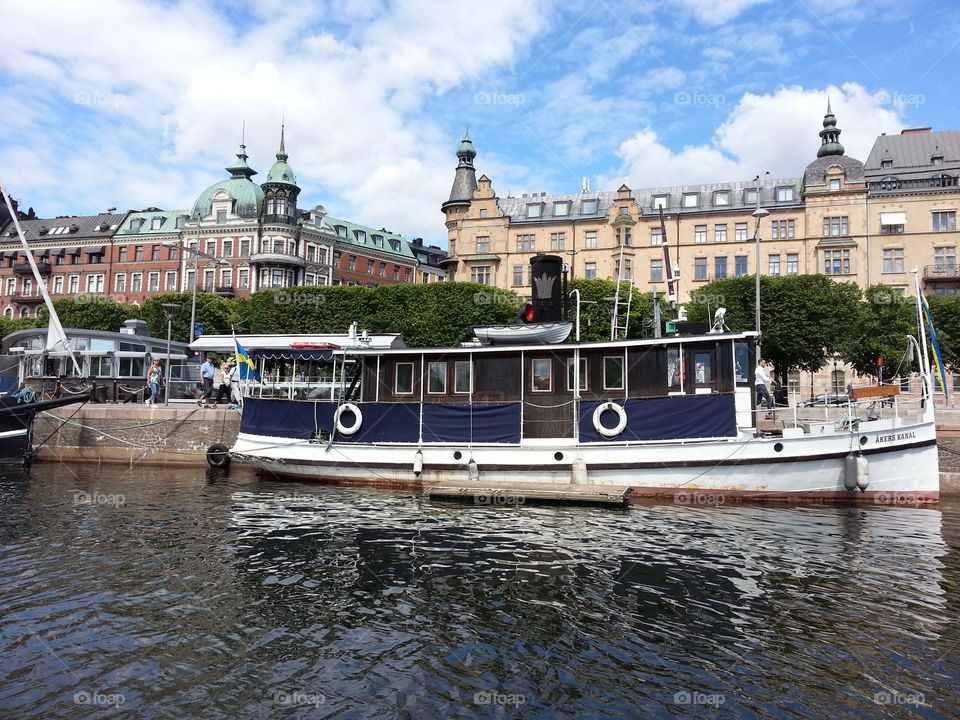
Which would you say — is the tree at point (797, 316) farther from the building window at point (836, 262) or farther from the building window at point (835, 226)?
the building window at point (835, 226)

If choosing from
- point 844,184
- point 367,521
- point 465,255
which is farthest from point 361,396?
point 844,184

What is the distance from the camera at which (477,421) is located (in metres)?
21.9

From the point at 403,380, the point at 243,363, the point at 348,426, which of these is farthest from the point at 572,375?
the point at 243,363

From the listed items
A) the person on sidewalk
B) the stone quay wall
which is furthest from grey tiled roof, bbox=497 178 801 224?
the stone quay wall

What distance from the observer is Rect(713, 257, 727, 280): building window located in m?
69.0

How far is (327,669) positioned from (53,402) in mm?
23191

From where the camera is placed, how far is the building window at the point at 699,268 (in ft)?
229

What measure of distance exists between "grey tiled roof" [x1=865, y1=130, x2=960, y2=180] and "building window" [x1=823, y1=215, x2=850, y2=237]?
7365 mm

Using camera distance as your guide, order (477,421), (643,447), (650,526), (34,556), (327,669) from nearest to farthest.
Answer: (327,669) < (34,556) < (650,526) < (643,447) < (477,421)

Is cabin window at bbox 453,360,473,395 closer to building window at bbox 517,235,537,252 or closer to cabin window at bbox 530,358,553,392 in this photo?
cabin window at bbox 530,358,553,392

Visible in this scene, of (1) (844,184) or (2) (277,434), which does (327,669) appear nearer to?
(2) (277,434)

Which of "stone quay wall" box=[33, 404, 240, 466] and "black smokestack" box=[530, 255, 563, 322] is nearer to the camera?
"black smokestack" box=[530, 255, 563, 322]

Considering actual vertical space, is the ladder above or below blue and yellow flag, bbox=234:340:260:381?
above

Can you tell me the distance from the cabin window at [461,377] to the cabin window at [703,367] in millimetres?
7432
